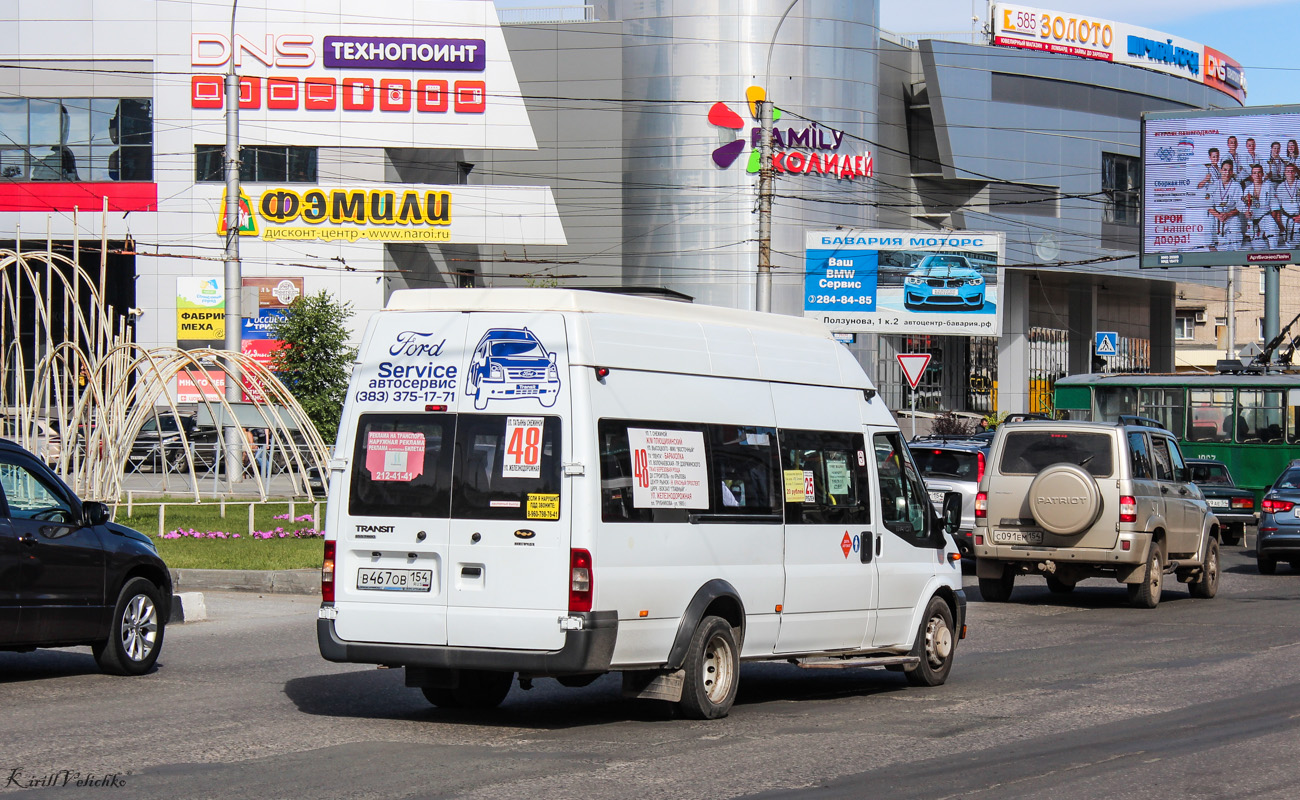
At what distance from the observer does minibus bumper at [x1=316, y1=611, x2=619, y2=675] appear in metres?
8.23

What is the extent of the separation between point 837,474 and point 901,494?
90 cm

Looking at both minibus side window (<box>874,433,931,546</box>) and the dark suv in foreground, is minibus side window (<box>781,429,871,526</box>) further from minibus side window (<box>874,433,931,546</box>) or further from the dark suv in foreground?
the dark suv in foreground

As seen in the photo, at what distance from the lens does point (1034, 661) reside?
12.5m

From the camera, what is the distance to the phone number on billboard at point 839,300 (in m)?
44.7

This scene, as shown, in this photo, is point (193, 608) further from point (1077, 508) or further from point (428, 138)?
point (428, 138)

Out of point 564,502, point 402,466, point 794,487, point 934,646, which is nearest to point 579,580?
point 564,502

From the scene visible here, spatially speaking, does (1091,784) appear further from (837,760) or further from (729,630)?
(729,630)

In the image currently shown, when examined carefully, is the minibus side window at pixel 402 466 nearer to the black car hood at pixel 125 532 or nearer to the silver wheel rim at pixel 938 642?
the black car hood at pixel 125 532

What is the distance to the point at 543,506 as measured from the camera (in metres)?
8.38

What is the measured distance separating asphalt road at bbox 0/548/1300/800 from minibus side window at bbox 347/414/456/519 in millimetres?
1344

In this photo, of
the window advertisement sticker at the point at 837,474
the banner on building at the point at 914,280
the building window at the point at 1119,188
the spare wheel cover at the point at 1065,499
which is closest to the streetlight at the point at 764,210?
the spare wheel cover at the point at 1065,499

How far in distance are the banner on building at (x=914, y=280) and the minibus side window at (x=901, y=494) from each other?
33380 mm

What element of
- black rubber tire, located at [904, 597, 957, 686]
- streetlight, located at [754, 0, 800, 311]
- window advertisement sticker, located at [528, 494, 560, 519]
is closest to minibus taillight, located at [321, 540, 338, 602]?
window advertisement sticker, located at [528, 494, 560, 519]

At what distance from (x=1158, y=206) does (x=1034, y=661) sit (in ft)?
89.8
